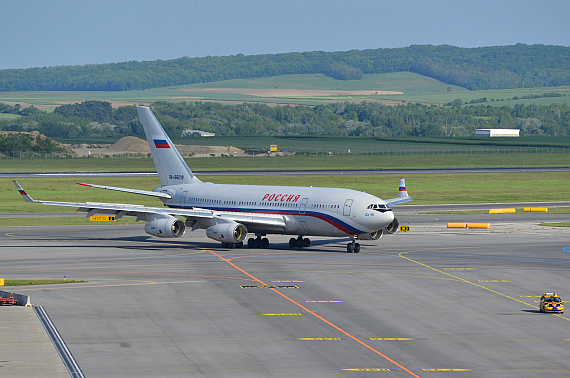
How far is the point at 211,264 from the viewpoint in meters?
50.9

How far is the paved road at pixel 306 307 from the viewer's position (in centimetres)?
2628

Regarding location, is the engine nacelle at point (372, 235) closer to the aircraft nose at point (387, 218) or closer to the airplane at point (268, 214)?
the airplane at point (268, 214)

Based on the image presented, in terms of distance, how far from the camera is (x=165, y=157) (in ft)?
226

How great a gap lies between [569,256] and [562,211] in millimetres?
37745

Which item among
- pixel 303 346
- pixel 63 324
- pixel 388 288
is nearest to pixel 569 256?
pixel 388 288

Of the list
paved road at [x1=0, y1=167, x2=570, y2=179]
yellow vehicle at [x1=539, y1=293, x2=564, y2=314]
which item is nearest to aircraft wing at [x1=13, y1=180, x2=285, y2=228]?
yellow vehicle at [x1=539, y1=293, x2=564, y2=314]

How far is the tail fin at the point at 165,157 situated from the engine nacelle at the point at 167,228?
9.60 metres

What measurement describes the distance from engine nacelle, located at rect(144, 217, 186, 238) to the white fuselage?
5222 millimetres

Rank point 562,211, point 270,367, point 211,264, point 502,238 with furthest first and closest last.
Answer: point 562,211 → point 502,238 → point 211,264 → point 270,367

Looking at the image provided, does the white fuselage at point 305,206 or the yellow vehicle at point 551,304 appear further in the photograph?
the white fuselage at point 305,206

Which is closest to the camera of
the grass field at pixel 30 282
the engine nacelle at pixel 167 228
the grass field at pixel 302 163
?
the grass field at pixel 30 282

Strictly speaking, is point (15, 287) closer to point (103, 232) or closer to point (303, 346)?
point (303, 346)

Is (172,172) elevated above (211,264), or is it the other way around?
(172,172)

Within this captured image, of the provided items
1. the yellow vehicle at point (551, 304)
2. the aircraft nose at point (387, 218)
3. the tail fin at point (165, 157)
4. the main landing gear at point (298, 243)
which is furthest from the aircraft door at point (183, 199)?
the yellow vehicle at point (551, 304)
